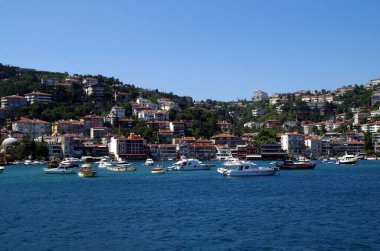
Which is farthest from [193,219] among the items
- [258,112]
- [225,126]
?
[258,112]

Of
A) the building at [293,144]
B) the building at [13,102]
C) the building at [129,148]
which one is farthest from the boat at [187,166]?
the building at [13,102]

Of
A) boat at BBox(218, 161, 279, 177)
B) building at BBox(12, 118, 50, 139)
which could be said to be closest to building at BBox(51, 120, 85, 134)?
building at BBox(12, 118, 50, 139)

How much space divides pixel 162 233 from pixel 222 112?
140 m

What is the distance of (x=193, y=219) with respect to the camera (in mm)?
24516

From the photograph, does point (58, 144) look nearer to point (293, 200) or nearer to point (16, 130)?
point (16, 130)

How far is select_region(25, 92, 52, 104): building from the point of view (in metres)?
126

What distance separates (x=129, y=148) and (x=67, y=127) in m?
18.6

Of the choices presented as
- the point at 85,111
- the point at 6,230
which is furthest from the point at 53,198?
the point at 85,111

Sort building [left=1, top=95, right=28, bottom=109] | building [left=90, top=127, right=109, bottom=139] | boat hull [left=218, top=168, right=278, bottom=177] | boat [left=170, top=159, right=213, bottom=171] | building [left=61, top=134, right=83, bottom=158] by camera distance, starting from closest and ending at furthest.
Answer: boat hull [left=218, top=168, right=278, bottom=177]
boat [left=170, top=159, right=213, bottom=171]
building [left=61, top=134, right=83, bottom=158]
building [left=90, top=127, right=109, bottom=139]
building [left=1, top=95, right=28, bottom=109]

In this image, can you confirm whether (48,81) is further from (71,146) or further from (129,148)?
(129,148)

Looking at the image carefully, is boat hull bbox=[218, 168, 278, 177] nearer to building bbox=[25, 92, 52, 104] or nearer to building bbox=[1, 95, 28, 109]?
building bbox=[1, 95, 28, 109]

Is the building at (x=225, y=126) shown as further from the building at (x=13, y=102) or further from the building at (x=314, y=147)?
the building at (x=13, y=102)

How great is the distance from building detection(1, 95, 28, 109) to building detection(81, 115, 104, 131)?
1504 centimetres

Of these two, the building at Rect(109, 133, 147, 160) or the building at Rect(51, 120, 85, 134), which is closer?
the building at Rect(109, 133, 147, 160)
